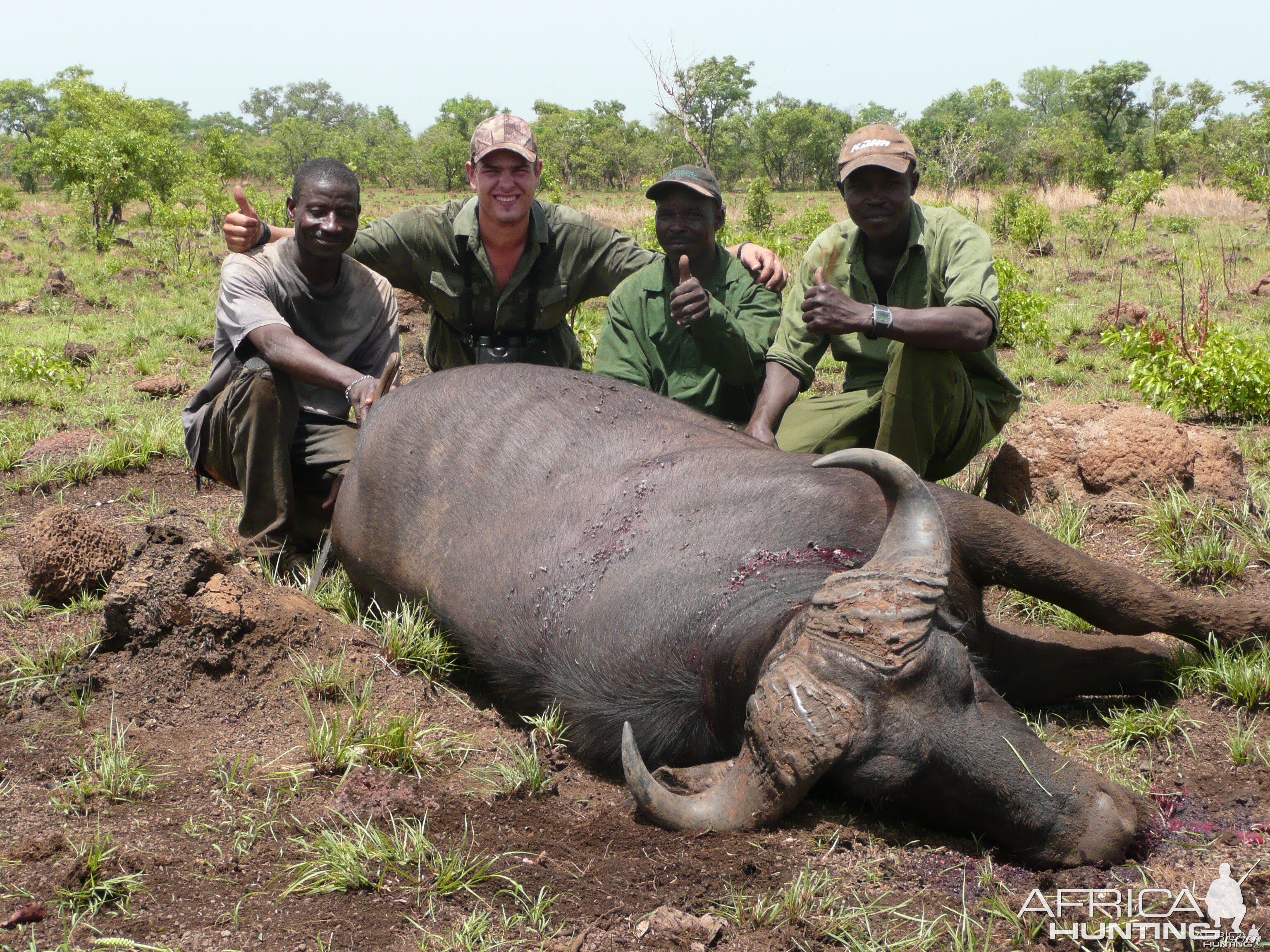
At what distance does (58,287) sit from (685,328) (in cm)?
996

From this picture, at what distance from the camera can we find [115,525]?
5012mm

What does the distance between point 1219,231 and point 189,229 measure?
15.8 meters

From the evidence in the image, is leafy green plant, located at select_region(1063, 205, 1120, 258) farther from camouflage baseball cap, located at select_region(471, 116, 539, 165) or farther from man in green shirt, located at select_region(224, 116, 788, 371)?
camouflage baseball cap, located at select_region(471, 116, 539, 165)

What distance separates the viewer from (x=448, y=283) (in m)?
5.56

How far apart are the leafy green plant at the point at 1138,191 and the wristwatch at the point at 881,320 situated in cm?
1342

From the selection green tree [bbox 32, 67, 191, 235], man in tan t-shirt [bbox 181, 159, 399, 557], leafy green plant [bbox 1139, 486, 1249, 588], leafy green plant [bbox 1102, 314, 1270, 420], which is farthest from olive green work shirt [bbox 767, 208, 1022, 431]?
green tree [bbox 32, 67, 191, 235]

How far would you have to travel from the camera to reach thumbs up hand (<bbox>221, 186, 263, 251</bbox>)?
4.98 metres

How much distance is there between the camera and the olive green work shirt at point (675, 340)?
523 cm

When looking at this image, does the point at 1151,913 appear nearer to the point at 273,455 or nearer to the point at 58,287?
the point at 273,455

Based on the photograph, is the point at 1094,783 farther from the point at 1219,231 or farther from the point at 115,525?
the point at 1219,231

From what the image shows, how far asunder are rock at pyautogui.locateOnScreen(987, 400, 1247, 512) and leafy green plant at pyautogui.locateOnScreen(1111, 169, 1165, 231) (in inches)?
477

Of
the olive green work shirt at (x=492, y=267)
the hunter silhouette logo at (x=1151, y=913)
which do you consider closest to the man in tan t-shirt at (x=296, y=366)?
the olive green work shirt at (x=492, y=267)

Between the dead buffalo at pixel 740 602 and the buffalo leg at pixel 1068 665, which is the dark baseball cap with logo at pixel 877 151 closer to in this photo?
the dead buffalo at pixel 740 602

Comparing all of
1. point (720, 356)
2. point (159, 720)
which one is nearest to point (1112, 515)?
point (720, 356)
